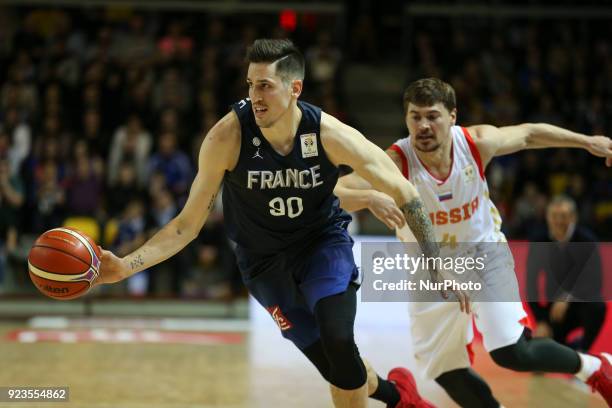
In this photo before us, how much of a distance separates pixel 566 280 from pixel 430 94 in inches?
94.3

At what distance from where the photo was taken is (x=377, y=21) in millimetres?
15422

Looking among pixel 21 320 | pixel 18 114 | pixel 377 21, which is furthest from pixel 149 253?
pixel 377 21

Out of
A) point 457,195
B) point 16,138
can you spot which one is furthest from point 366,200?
point 16,138

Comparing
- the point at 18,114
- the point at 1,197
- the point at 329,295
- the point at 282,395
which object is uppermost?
the point at 18,114

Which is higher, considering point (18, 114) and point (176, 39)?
point (176, 39)

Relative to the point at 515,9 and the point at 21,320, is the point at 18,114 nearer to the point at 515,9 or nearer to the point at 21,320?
the point at 21,320

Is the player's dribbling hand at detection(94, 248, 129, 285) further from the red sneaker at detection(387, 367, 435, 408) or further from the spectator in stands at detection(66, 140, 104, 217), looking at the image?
the spectator in stands at detection(66, 140, 104, 217)

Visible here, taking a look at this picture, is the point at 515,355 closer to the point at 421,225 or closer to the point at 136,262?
the point at 421,225

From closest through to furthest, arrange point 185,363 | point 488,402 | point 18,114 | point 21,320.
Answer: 1. point 488,402
2. point 185,363
3. point 21,320
4. point 18,114

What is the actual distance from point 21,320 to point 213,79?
14.7 ft

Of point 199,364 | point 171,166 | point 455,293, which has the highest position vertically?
point 171,166

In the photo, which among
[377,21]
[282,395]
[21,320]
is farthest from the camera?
[377,21]

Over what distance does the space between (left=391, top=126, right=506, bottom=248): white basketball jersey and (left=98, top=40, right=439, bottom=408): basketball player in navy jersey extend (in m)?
0.58

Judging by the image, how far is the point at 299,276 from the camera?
4.55 meters
